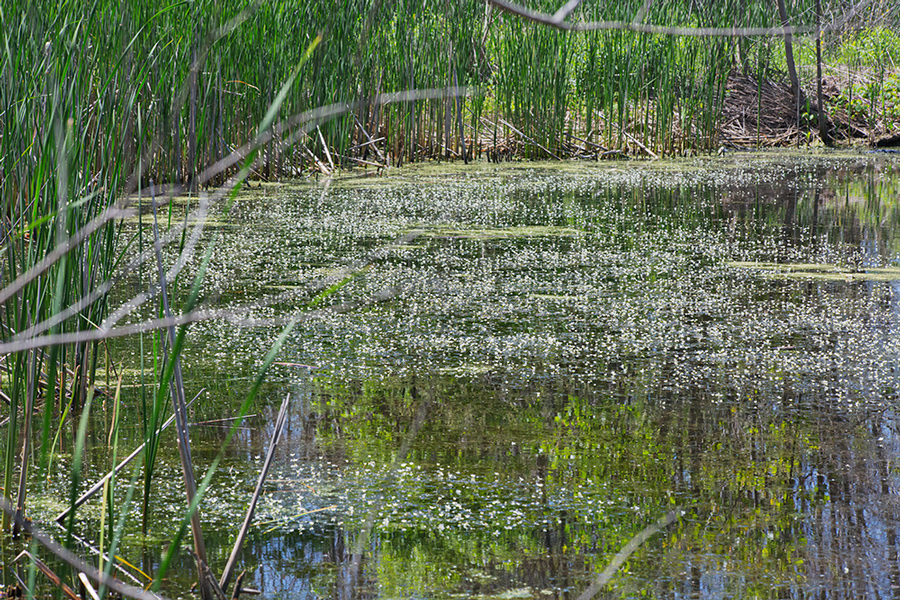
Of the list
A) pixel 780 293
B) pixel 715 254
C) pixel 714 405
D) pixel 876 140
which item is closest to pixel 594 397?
pixel 714 405

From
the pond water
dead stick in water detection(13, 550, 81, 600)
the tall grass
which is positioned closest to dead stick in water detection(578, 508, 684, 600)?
the pond water

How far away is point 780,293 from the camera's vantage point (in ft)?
11.1

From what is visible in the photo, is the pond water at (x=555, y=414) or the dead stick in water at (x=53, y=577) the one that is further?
the pond water at (x=555, y=414)

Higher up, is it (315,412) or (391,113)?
(391,113)

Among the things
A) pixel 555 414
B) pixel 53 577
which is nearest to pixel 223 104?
pixel 555 414

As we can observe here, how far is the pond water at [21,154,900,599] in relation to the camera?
4.98 feet

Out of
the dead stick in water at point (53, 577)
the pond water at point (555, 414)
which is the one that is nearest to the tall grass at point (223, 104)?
the dead stick in water at point (53, 577)

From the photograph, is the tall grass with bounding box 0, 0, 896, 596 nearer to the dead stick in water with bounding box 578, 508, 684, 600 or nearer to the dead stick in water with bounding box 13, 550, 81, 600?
the dead stick in water with bounding box 13, 550, 81, 600

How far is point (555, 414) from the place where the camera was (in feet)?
7.14

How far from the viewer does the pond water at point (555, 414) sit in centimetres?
152

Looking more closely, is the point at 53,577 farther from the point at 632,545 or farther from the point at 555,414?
the point at 555,414

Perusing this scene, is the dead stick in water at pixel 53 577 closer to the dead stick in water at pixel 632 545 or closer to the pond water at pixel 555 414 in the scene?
the pond water at pixel 555 414

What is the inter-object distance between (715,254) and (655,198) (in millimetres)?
1713

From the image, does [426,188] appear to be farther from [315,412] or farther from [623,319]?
[315,412]
